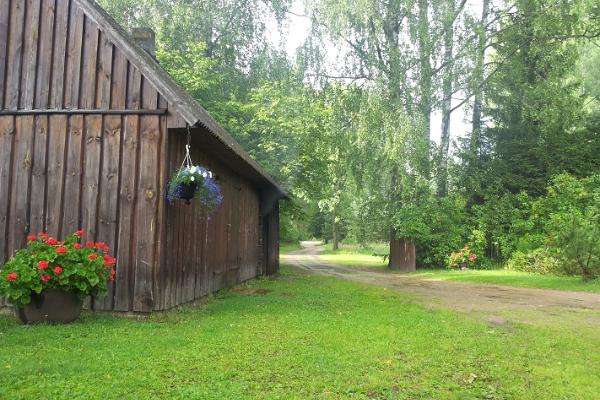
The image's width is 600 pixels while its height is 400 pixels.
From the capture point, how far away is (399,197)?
23.6 metres

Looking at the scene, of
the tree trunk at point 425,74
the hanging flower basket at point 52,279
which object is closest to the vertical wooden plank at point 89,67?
the hanging flower basket at point 52,279

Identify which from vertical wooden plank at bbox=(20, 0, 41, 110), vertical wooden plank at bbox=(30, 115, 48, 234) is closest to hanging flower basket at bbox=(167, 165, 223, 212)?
vertical wooden plank at bbox=(30, 115, 48, 234)

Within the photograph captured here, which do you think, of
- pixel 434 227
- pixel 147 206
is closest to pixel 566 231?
pixel 434 227

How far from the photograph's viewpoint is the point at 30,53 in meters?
9.18

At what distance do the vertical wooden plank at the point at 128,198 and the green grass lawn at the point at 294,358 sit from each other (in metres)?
0.50

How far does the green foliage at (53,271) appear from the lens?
715 cm

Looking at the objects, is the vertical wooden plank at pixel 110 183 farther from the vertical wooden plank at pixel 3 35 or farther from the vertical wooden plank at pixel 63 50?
the vertical wooden plank at pixel 3 35

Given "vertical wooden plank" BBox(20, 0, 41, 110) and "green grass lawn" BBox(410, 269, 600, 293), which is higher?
"vertical wooden plank" BBox(20, 0, 41, 110)

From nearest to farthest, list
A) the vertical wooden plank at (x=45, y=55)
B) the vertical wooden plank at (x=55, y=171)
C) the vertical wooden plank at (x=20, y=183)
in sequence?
1. the vertical wooden plank at (x=55, y=171)
2. the vertical wooden plank at (x=20, y=183)
3. the vertical wooden plank at (x=45, y=55)

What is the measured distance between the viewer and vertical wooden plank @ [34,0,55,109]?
29.7ft

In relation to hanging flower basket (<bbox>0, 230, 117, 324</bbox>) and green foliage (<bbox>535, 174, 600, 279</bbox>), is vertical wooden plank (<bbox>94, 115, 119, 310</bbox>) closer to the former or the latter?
hanging flower basket (<bbox>0, 230, 117, 324</bbox>)

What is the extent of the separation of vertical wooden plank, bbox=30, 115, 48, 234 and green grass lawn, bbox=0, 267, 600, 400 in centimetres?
177

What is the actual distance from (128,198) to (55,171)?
5.01ft

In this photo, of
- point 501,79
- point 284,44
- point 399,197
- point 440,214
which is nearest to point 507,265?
point 440,214
